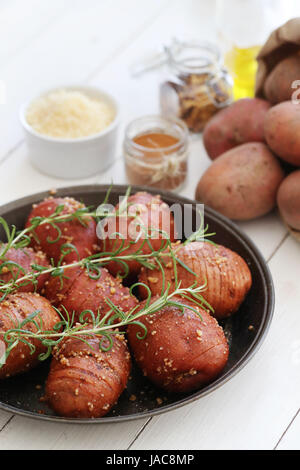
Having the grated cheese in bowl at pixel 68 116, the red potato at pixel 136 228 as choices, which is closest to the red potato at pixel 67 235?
the red potato at pixel 136 228

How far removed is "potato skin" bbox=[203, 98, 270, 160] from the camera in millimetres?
1580

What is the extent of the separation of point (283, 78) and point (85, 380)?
0.93 m

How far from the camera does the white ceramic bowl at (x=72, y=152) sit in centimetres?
163

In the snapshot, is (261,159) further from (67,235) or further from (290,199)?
(67,235)

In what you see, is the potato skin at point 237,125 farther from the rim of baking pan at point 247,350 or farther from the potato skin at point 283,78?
the rim of baking pan at point 247,350

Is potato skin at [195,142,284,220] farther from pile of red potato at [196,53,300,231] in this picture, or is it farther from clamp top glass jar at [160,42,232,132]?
clamp top glass jar at [160,42,232,132]

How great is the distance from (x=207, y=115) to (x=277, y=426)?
3.15 ft

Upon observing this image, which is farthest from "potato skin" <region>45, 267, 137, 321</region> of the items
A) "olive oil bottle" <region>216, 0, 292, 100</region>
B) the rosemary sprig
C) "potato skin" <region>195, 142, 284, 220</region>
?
"olive oil bottle" <region>216, 0, 292, 100</region>

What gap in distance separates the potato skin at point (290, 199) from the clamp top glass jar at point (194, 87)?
0.41 meters

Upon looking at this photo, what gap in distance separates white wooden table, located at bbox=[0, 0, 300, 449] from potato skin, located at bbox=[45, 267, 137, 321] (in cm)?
21

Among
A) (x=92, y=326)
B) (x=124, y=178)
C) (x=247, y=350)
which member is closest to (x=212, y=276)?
(x=247, y=350)

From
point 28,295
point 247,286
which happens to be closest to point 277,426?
point 247,286

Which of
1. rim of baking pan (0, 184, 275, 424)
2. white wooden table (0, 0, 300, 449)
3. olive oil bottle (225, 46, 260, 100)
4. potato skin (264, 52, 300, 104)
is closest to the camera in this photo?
rim of baking pan (0, 184, 275, 424)
